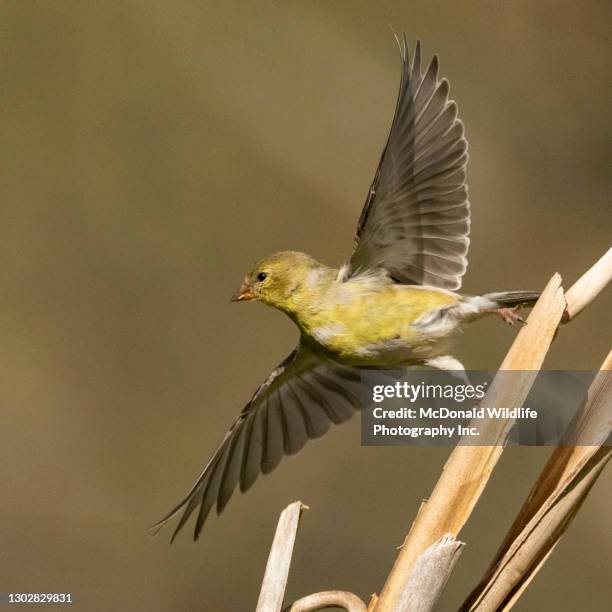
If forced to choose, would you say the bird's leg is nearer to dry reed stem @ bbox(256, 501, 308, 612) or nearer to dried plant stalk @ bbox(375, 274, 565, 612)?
dried plant stalk @ bbox(375, 274, 565, 612)

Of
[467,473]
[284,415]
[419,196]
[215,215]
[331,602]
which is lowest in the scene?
[331,602]

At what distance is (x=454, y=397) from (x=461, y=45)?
2.89m

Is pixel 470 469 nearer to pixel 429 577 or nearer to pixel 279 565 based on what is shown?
pixel 429 577

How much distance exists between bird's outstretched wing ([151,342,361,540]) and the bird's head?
21 cm

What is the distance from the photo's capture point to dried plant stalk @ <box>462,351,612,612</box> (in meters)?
1.65

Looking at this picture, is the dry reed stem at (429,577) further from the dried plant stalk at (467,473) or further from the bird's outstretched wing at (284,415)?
the bird's outstretched wing at (284,415)

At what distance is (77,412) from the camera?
485 cm

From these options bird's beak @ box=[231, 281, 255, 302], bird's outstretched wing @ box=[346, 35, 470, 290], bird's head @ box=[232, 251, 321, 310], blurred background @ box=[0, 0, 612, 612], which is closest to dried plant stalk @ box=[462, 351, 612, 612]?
bird's outstretched wing @ box=[346, 35, 470, 290]

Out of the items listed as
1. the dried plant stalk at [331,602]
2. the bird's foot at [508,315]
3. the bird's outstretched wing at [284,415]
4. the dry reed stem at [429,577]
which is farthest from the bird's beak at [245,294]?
the dry reed stem at [429,577]

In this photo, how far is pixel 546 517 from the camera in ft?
5.48

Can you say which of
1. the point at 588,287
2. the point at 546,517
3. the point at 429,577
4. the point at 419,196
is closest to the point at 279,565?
the point at 429,577

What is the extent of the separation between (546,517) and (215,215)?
3.63 m

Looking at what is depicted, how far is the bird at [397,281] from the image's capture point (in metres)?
2.75

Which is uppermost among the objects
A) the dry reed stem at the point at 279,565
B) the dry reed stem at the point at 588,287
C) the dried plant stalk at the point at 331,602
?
the dry reed stem at the point at 588,287
